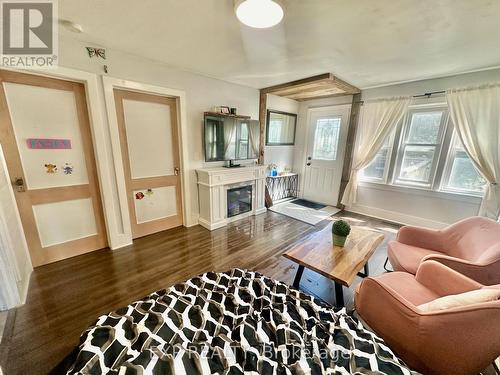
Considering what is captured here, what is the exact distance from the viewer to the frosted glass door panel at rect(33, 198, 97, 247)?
2166 mm

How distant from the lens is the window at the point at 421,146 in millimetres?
3110

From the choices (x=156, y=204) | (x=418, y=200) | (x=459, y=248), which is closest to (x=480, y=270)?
(x=459, y=248)

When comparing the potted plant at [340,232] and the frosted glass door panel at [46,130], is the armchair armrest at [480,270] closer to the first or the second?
the potted plant at [340,232]

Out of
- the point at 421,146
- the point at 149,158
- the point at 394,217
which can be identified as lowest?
the point at 394,217

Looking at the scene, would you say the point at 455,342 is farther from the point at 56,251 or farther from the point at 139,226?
the point at 56,251

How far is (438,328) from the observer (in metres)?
1.00

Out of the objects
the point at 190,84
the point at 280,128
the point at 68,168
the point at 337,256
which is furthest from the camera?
the point at 280,128

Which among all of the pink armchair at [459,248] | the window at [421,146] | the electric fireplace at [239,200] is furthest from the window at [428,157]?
the electric fireplace at [239,200]

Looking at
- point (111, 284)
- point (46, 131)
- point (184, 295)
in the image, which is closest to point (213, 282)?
point (184, 295)

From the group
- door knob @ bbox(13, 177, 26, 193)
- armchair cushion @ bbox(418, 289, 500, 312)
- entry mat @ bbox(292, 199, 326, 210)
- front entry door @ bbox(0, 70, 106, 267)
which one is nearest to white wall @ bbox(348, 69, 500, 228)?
entry mat @ bbox(292, 199, 326, 210)

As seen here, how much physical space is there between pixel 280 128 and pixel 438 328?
162 inches

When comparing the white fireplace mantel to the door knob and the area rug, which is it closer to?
the area rug

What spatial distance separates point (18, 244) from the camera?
6.25 feet

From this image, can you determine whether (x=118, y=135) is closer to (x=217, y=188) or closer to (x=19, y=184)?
(x=19, y=184)
